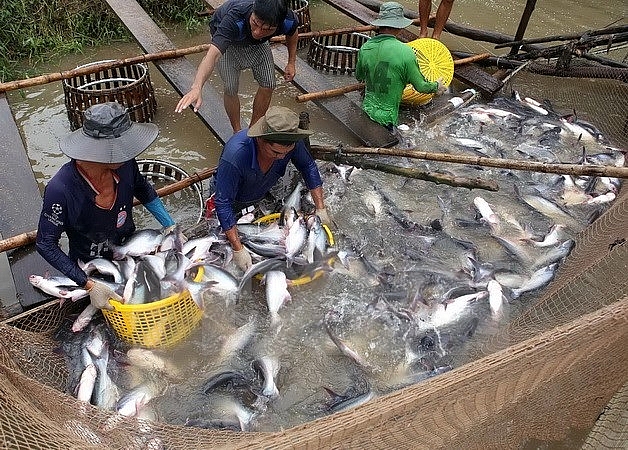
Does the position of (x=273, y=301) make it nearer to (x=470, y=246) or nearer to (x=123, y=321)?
(x=123, y=321)

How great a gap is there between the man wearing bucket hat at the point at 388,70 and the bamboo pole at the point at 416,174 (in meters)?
1.41

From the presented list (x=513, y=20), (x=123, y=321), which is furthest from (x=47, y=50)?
(x=513, y=20)

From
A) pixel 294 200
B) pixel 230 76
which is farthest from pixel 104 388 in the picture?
pixel 230 76

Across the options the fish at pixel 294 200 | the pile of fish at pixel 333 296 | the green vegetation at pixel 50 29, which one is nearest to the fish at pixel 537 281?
the pile of fish at pixel 333 296

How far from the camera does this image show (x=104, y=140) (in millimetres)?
3553

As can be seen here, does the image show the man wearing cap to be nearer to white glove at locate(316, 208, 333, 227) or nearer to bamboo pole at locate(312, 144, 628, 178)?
white glove at locate(316, 208, 333, 227)

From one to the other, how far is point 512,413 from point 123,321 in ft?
9.31

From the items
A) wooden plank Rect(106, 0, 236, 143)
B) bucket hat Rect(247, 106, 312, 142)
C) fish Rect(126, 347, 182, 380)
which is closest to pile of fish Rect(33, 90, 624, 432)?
fish Rect(126, 347, 182, 380)

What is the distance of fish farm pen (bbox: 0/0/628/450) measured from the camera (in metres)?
2.30

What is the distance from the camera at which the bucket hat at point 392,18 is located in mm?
6527

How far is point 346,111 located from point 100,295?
14.1 ft

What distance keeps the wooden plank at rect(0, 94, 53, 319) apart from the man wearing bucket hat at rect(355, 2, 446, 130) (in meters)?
Answer: 4.29

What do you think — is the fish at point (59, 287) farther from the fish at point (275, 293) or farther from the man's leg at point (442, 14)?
the man's leg at point (442, 14)

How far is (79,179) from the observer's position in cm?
370
